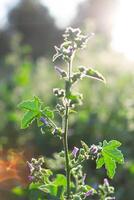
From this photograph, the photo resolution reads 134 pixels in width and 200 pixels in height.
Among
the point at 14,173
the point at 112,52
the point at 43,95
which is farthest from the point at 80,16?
the point at 14,173

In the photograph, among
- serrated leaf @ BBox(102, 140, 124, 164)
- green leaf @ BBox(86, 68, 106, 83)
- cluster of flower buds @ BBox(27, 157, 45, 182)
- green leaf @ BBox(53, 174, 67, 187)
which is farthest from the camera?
green leaf @ BBox(53, 174, 67, 187)

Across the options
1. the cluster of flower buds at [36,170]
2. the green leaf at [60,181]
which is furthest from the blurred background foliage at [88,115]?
Answer: the cluster of flower buds at [36,170]

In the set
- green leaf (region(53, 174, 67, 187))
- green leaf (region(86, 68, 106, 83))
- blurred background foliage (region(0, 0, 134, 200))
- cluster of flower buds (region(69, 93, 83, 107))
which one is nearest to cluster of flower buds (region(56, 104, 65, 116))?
cluster of flower buds (region(69, 93, 83, 107))

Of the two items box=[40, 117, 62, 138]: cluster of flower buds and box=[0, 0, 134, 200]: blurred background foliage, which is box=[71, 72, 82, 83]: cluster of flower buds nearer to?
box=[40, 117, 62, 138]: cluster of flower buds

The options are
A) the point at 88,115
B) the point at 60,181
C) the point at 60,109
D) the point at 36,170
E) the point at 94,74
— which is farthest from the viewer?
the point at 88,115

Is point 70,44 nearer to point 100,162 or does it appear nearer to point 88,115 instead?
point 100,162

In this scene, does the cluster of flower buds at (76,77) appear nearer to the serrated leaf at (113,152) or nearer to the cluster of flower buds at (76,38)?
the cluster of flower buds at (76,38)

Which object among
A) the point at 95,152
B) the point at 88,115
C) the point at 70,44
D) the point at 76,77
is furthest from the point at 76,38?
the point at 88,115

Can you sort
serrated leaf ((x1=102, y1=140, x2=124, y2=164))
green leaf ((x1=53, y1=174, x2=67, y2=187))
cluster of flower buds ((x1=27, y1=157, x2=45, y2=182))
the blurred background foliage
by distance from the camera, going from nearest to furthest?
serrated leaf ((x1=102, y1=140, x2=124, y2=164)) < cluster of flower buds ((x1=27, y1=157, x2=45, y2=182)) < green leaf ((x1=53, y1=174, x2=67, y2=187)) < the blurred background foliage
